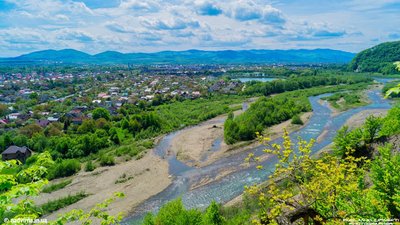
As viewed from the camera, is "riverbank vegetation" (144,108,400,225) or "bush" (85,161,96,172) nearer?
"riverbank vegetation" (144,108,400,225)

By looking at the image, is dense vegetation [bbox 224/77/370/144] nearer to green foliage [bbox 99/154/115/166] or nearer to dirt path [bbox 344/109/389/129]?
dirt path [bbox 344/109/389/129]

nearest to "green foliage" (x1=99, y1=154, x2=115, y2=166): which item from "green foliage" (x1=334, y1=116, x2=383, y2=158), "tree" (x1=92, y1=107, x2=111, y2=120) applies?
"tree" (x1=92, y1=107, x2=111, y2=120)

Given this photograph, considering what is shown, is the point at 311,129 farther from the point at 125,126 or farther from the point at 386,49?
the point at 386,49

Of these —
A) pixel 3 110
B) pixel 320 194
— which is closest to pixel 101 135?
pixel 3 110

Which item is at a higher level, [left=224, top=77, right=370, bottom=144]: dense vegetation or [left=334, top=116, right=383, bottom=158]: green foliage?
[left=334, top=116, right=383, bottom=158]: green foliage

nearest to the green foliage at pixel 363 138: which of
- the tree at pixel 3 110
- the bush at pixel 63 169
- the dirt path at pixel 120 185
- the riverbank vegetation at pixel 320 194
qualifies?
the riverbank vegetation at pixel 320 194

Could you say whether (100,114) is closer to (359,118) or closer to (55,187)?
(55,187)
